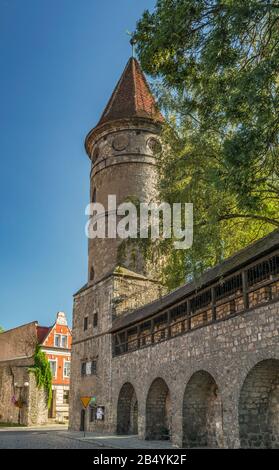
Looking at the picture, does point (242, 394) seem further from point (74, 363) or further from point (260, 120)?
point (74, 363)

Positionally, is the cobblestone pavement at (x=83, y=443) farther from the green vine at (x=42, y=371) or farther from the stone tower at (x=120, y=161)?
the green vine at (x=42, y=371)

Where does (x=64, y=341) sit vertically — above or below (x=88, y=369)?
above

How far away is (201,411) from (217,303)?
3.82m

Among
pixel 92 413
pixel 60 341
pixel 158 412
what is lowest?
pixel 92 413

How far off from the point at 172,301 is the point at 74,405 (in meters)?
13.0

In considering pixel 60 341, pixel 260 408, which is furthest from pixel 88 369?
pixel 60 341

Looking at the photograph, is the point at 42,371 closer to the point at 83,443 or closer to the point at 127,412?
the point at 127,412

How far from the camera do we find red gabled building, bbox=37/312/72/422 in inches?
1484

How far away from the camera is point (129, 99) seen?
95.2ft

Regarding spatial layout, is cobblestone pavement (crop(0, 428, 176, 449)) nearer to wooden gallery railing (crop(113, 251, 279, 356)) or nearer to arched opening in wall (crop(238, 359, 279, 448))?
wooden gallery railing (crop(113, 251, 279, 356))

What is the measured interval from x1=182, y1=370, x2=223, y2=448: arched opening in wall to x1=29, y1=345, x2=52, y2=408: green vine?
21.0m

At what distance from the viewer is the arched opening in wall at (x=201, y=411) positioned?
580 inches

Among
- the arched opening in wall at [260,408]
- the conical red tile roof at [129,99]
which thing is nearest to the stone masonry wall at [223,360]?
the arched opening in wall at [260,408]
